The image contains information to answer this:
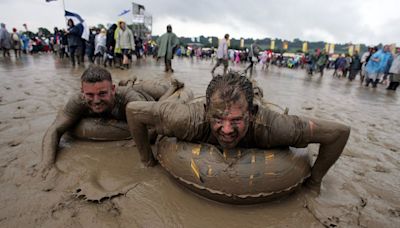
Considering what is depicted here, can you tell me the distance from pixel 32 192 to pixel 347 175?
317cm

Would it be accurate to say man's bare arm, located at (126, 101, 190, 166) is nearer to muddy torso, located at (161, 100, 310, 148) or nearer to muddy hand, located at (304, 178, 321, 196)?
muddy torso, located at (161, 100, 310, 148)

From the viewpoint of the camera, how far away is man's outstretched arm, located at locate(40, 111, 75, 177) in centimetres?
270

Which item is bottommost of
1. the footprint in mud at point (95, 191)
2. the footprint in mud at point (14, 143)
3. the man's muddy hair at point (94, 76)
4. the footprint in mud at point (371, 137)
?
the footprint in mud at point (95, 191)

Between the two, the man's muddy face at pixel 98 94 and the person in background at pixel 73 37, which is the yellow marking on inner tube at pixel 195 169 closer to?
the man's muddy face at pixel 98 94

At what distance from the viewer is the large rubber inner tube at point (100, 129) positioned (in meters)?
3.27

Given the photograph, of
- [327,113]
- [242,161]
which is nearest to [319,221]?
[242,161]

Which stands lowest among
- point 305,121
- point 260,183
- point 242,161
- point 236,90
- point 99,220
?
point 99,220

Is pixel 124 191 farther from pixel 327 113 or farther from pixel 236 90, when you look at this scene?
pixel 327 113

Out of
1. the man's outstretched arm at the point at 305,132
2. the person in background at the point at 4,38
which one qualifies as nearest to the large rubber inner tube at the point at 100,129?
the man's outstretched arm at the point at 305,132

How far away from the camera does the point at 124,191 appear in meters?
2.33

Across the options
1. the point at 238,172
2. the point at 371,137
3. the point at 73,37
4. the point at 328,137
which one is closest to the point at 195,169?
the point at 238,172

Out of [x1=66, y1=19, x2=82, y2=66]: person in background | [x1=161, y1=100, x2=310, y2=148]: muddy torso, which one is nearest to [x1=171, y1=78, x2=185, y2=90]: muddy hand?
[x1=161, y1=100, x2=310, y2=148]: muddy torso

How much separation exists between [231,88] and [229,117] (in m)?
0.22

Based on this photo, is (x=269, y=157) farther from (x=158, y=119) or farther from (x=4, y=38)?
(x=4, y=38)
